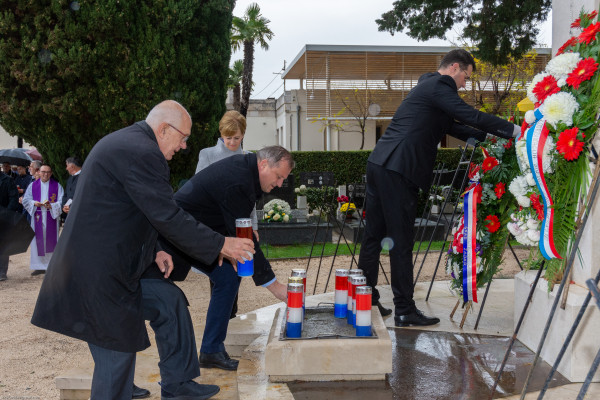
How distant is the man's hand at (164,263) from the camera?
3232 millimetres

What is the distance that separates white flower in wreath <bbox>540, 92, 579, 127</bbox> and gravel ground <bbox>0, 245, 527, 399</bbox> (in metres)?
3.32

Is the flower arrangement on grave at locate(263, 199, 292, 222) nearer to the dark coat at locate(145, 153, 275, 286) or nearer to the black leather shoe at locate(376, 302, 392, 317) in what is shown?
the black leather shoe at locate(376, 302, 392, 317)

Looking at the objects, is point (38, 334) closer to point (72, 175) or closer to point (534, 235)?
point (72, 175)

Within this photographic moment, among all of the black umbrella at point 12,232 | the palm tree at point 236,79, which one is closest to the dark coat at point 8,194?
the black umbrella at point 12,232

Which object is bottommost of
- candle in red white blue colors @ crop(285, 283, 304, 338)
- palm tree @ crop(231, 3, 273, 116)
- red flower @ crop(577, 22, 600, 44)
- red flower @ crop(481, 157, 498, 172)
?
candle in red white blue colors @ crop(285, 283, 304, 338)

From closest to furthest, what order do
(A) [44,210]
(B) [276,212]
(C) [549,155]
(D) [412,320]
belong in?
(C) [549,155] < (D) [412,320] < (A) [44,210] < (B) [276,212]

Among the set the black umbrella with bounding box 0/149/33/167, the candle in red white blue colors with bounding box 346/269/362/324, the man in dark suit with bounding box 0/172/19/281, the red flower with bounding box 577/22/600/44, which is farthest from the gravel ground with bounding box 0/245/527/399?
the black umbrella with bounding box 0/149/33/167

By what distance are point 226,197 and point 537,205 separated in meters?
1.83

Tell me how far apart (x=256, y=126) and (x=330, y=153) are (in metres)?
16.7

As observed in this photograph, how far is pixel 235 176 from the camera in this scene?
11.5ft

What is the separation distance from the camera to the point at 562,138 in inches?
117

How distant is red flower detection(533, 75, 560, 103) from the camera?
10.4 feet

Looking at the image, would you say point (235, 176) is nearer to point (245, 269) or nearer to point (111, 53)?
point (245, 269)

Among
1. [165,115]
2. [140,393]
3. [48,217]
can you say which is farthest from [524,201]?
[48,217]
